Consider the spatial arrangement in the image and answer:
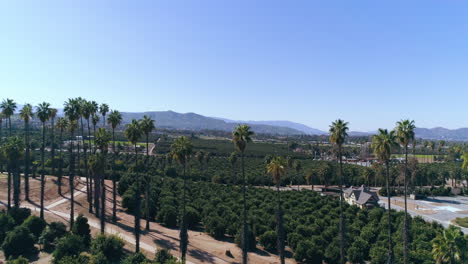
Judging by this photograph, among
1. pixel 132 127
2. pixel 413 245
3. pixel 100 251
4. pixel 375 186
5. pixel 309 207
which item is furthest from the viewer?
pixel 375 186

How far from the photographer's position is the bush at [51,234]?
38.1 metres

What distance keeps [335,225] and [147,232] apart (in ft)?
99.2

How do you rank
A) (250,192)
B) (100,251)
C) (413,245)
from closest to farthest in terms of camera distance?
(100,251) → (413,245) → (250,192)

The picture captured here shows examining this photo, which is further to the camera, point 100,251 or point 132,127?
point 132,127

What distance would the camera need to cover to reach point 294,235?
4294 centimetres

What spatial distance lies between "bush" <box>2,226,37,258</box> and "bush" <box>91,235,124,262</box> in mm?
8969

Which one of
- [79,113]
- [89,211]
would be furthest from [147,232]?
[79,113]

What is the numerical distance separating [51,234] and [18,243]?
413cm

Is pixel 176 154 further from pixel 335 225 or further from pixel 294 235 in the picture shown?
pixel 335 225

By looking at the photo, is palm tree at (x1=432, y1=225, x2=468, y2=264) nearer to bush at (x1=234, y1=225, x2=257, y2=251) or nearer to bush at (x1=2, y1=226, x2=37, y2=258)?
bush at (x1=234, y1=225, x2=257, y2=251)

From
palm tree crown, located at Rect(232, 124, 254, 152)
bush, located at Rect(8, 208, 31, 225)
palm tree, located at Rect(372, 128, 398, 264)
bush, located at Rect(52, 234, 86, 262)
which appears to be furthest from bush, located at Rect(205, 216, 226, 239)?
bush, located at Rect(8, 208, 31, 225)

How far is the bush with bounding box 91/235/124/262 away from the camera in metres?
33.6

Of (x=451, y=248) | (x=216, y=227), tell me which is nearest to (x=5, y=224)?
(x=216, y=227)

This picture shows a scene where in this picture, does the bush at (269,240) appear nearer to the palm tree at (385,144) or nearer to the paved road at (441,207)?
the palm tree at (385,144)
